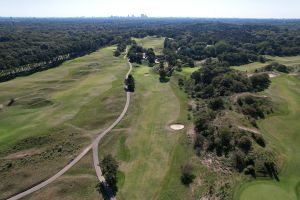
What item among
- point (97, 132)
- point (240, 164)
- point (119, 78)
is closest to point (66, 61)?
point (119, 78)

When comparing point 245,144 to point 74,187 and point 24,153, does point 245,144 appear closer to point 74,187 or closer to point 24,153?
point 74,187

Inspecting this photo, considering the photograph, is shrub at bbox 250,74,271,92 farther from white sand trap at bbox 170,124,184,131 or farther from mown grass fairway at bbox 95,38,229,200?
white sand trap at bbox 170,124,184,131

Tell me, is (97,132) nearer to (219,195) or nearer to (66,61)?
(219,195)

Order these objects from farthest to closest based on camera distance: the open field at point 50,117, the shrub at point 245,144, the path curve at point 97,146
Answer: the shrub at point 245,144 → the open field at point 50,117 → the path curve at point 97,146

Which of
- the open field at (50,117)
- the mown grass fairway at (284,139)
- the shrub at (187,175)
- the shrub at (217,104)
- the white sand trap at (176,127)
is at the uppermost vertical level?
the shrub at (217,104)

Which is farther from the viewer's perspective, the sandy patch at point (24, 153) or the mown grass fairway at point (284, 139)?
the sandy patch at point (24, 153)

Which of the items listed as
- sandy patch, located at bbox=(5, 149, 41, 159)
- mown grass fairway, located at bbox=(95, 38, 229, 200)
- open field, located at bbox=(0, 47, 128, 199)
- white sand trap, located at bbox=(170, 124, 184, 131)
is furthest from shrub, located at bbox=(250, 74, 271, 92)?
sandy patch, located at bbox=(5, 149, 41, 159)

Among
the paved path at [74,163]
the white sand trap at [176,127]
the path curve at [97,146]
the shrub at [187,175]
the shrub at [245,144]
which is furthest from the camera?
the white sand trap at [176,127]

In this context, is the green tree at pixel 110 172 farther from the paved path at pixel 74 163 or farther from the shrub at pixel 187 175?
the shrub at pixel 187 175

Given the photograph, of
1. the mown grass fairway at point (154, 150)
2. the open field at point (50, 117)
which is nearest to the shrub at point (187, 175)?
the mown grass fairway at point (154, 150)
